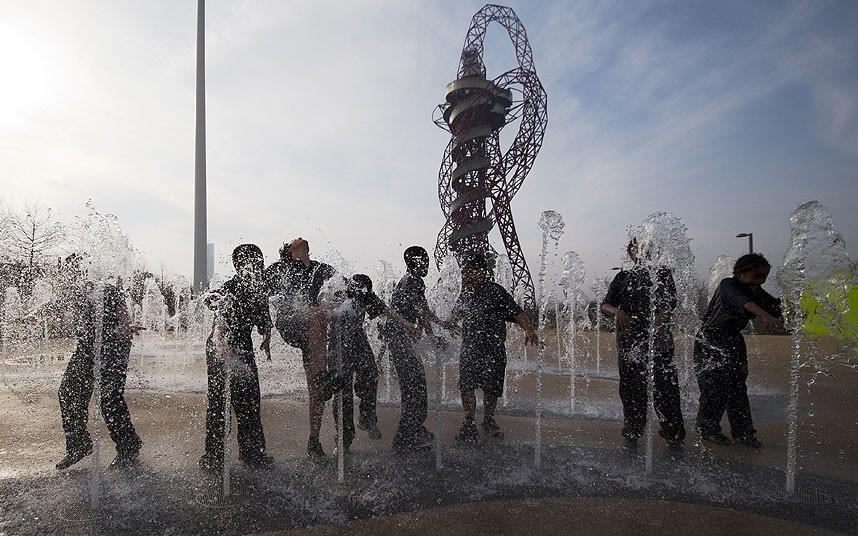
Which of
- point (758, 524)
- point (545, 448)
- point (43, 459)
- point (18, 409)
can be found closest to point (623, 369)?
point (545, 448)

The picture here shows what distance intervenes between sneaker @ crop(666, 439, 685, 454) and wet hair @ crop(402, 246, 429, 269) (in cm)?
233

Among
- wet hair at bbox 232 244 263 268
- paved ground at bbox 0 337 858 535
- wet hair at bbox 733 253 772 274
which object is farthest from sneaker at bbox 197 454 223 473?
wet hair at bbox 733 253 772 274

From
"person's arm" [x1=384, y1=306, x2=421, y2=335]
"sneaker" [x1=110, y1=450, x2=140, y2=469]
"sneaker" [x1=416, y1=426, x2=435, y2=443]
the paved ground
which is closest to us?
the paved ground

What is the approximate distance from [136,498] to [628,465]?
3.11 m

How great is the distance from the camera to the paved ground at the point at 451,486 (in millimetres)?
2596

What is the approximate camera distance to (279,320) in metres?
3.68

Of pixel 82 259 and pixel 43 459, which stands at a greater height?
pixel 82 259

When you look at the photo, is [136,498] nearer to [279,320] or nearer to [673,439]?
[279,320]

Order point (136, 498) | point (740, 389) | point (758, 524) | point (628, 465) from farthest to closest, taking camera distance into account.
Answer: point (740, 389), point (628, 465), point (136, 498), point (758, 524)

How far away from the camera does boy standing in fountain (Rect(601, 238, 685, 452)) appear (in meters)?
3.78

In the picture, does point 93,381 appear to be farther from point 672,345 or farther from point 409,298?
point 672,345

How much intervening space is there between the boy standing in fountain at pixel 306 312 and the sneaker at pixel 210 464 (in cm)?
60

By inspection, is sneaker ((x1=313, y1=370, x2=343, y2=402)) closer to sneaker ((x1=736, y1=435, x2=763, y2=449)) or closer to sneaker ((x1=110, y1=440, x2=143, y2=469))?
sneaker ((x1=110, y1=440, x2=143, y2=469))

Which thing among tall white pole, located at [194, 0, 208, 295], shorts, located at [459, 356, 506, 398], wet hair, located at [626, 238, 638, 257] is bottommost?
shorts, located at [459, 356, 506, 398]
